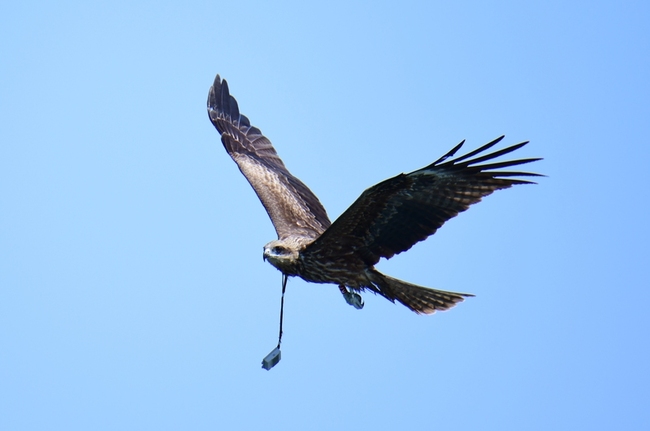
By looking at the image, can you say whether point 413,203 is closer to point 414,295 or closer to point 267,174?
point 414,295

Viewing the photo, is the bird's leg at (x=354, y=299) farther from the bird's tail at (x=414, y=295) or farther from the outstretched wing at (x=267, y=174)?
the outstretched wing at (x=267, y=174)

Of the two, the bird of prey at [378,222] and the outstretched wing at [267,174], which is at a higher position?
the outstretched wing at [267,174]

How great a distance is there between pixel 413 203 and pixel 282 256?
137 cm

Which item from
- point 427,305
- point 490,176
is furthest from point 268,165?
point 490,176

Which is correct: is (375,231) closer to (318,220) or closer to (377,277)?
(377,277)

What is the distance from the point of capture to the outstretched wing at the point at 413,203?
849cm

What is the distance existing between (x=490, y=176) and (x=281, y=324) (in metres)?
2.38

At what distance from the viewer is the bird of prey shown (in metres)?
8.53

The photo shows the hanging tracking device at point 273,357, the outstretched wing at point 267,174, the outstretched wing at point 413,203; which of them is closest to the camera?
the outstretched wing at point 413,203

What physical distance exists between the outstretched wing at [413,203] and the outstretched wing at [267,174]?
3.72ft

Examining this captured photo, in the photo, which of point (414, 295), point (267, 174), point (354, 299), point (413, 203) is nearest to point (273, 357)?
point (354, 299)

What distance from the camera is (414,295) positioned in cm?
964

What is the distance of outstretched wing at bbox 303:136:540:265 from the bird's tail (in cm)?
37

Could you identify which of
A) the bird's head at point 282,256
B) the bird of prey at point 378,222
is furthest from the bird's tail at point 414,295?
the bird's head at point 282,256
